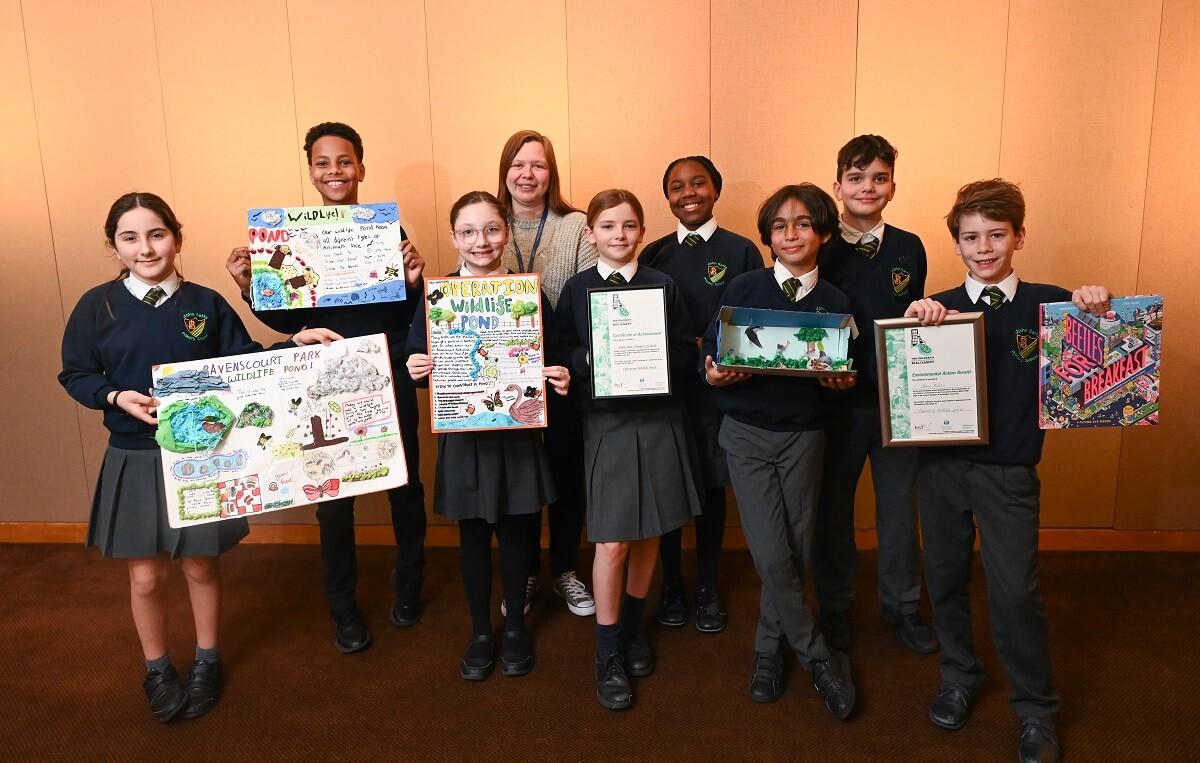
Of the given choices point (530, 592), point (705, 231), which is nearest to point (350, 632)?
point (530, 592)

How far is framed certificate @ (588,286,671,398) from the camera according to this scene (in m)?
2.15

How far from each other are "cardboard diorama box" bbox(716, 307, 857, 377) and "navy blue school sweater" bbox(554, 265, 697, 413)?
0.20 meters

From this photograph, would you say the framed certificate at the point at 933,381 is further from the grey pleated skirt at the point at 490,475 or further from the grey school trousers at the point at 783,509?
the grey pleated skirt at the point at 490,475

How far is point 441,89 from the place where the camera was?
3.42 metres

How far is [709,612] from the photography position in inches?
110

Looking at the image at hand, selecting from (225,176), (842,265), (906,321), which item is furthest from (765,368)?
(225,176)

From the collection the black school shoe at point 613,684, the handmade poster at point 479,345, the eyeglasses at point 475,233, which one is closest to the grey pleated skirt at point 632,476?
the handmade poster at point 479,345

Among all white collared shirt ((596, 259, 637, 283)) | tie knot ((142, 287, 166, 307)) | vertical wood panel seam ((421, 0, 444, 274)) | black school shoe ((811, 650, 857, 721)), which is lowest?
black school shoe ((811, 650, 857, 721))

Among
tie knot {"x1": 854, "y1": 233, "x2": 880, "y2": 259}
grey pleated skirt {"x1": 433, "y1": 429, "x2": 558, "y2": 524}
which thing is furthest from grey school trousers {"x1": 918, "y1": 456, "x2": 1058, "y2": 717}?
grey pleated skirt {"x1": 433, "y1": 429, "x2": 558, "y2": 524}

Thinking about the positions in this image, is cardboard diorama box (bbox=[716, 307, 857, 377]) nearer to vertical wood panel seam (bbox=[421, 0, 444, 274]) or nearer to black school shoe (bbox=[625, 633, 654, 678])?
black school shoe (bbox=[625, 633, 654, 678])

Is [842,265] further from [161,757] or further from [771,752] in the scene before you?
[161,757]

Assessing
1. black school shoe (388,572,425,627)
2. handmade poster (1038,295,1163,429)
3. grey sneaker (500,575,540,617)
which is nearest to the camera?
handmade poster (1038,295,1163,429)

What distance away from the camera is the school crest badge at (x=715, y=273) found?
2619 mm

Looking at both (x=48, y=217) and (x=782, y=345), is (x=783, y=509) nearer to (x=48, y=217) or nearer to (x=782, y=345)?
(x=782, y=345)
